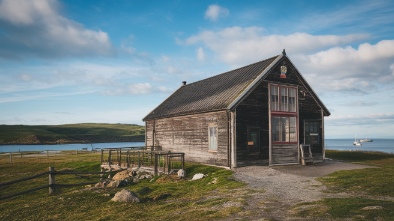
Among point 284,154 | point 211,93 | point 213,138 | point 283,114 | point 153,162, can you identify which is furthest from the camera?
point 153,162

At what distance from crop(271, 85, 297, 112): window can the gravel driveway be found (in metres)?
4.51

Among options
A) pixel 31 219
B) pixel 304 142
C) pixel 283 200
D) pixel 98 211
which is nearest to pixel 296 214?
pixel 283 200

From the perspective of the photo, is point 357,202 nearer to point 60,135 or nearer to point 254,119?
point 254,119

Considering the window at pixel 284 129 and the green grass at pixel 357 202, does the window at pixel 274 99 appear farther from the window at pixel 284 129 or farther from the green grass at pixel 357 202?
the green grass at pixel 357 202

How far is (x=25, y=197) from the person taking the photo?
1900cm

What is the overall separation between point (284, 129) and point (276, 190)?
10.6 metres

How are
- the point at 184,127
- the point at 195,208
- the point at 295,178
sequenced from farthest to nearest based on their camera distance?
the point at 184,127 → the point at 295,178 → the point at 195,208

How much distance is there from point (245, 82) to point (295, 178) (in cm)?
861

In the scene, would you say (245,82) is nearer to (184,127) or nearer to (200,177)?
(184,127)

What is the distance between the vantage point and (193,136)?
83.1 ft

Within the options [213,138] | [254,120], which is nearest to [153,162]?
[213,138]


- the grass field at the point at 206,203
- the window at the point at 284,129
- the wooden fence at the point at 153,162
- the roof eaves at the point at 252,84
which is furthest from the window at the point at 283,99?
the wooden fence at the point at 153,162

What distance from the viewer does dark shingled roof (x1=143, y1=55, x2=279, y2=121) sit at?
23.0 meters

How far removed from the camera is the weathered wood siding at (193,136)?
22.1m
